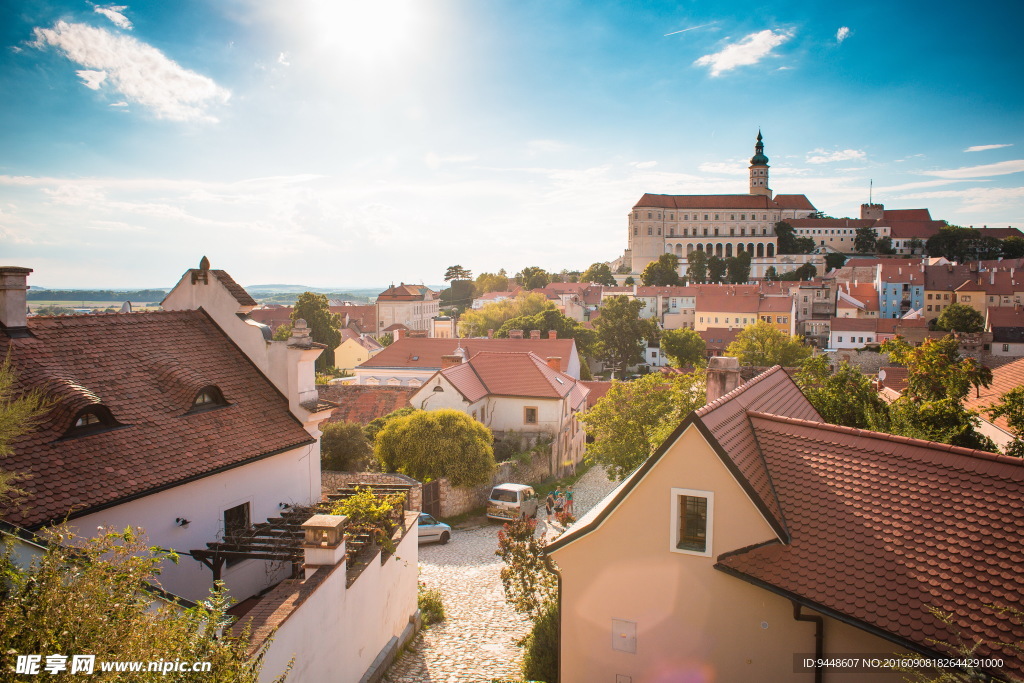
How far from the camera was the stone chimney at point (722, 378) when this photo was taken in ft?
47.5

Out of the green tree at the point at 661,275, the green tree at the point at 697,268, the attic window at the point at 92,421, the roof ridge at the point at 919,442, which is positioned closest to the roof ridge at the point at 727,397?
the roof ridge at the point at 919,442

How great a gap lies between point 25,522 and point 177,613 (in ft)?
11.3

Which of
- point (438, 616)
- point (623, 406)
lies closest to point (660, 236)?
point (623, 406)

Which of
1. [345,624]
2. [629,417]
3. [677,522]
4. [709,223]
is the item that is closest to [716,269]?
[709,223]

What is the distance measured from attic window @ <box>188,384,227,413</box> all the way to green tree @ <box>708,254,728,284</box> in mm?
152928

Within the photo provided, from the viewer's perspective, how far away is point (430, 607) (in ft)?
49.4

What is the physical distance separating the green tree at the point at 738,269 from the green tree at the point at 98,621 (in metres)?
160

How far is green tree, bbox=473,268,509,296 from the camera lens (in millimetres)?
172500

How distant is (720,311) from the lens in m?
108

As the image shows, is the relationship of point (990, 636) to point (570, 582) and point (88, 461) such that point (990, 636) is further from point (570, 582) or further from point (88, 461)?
point (88, 461)

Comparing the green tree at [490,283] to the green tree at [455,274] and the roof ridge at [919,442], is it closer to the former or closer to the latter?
the green tree at [455,274]

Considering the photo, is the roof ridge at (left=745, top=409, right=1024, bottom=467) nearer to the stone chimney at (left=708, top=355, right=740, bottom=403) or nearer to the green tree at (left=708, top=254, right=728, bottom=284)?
the stone chimney at (left=708, top=355, right=740, bottom=403)

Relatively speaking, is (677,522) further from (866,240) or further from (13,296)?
(866,240)

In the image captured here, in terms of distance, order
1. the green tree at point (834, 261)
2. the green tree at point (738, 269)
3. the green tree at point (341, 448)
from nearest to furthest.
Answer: the green tree at point (341, 448) < the green tree at point (834, 261) < the green tree at point (738, 269)
